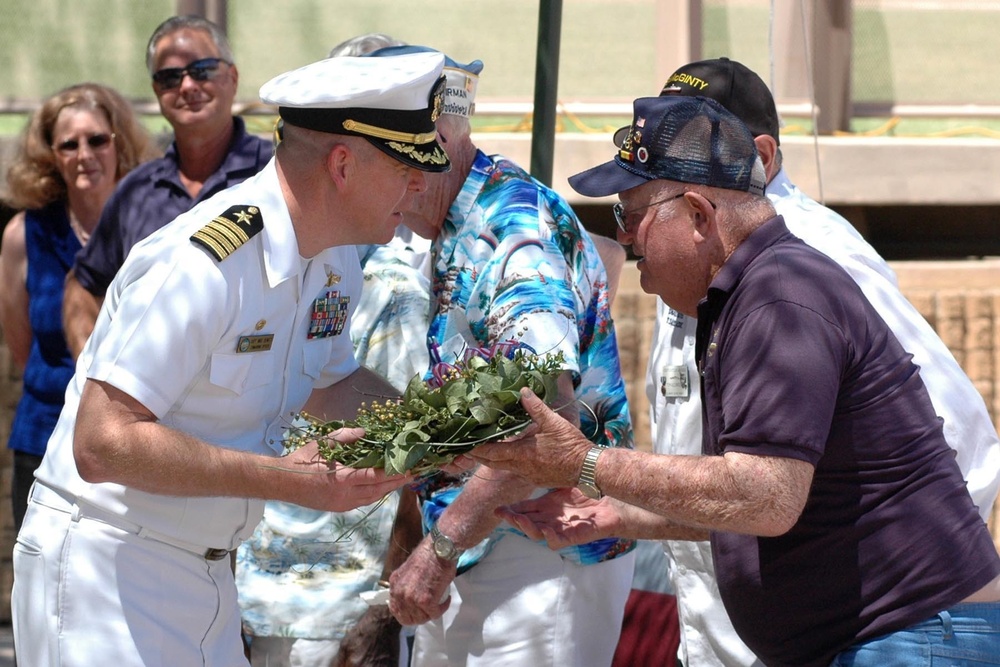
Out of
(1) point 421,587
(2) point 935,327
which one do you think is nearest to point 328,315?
(1) point 421,587

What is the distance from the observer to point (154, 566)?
9.23 feet

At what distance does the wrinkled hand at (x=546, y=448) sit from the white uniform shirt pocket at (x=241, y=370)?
1.66 feet

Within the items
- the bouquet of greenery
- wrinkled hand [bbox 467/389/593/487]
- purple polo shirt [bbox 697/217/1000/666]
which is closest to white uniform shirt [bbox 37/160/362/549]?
the bouquet of greenery

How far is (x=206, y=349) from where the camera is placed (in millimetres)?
2701

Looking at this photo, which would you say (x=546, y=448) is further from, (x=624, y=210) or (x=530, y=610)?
(x=530, y=610)

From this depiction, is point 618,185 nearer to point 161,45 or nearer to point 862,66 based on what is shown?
point 161,45

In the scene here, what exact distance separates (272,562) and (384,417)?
54.0 inches

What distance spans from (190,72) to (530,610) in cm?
265

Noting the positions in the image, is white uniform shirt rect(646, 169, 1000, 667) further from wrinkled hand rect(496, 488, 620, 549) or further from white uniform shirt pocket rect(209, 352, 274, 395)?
white uniform shirt pocket rect(209, 352, 274, 395)

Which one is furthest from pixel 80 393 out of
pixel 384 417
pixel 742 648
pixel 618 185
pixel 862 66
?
pixel 862 66

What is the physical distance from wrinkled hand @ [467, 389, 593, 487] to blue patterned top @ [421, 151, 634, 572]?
41 centimetres

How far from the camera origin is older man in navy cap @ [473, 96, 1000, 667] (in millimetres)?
2457

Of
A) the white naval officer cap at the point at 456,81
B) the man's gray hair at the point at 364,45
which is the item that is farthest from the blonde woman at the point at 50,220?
the white naval officer cap at the point at 456,81

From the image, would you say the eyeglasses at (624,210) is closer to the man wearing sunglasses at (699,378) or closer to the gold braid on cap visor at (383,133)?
the gold braid on cap visor at (383,133)
